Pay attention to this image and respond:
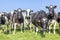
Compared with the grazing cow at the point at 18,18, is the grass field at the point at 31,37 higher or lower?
lower

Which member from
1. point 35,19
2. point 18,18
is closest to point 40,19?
point 35,19

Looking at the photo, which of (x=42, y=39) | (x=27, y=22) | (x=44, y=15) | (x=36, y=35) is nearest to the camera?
(x=42, y=39)

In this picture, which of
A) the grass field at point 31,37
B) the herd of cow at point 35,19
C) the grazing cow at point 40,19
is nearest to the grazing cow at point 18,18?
→ the herd of cow at point 35,19

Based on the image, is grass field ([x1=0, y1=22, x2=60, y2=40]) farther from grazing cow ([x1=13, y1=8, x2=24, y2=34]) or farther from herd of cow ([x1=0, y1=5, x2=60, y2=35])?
grazing cow ([x1=13, y1=8, x2=24, y2=34])

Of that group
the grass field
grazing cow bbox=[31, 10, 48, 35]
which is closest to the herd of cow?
grazing cow bbox=[31, 10, 48, 35]

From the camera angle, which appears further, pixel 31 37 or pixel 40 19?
pixel 40 19

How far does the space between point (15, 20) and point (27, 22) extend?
178 cm

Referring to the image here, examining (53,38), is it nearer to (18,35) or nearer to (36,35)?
(36,35)

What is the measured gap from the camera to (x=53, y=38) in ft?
54.4

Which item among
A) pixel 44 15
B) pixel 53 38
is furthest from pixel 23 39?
pixel 44 15

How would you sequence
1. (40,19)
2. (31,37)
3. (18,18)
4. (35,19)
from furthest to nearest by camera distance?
1. (18,18)
2. (35,19)
3. (40,19)
4. (31,37)

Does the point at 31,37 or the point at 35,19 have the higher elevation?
the point at 35,19

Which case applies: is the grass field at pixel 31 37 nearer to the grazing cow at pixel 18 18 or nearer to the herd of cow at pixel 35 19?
the herd of cow at pixel 35 19

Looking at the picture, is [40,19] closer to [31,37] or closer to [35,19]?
[35,19]
